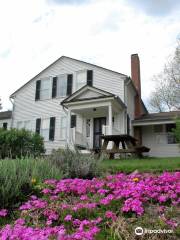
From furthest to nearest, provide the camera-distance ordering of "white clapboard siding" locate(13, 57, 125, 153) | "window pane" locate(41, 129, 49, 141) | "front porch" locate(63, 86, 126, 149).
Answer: "window pane" locate(41, 129, 49, 141) < "white clapboard siding" locate(13, 57, 125, 153) < "front porch" locate(63, 86, 126, 149)

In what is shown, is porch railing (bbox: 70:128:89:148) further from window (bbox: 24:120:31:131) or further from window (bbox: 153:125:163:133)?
window (bbox: 153:125:163:133)

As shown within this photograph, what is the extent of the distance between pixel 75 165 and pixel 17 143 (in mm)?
8542

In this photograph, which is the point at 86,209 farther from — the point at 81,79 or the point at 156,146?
the point at 81,79

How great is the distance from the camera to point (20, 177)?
17.1ft

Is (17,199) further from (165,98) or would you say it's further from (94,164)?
(165,98)

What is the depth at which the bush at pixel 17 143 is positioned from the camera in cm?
1424

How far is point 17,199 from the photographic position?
487 cm

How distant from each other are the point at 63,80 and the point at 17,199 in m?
17.2

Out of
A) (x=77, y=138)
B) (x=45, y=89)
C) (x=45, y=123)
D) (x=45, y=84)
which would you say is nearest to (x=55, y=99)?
(x=45, y=89)

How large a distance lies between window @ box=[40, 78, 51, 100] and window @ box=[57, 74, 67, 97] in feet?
2.71

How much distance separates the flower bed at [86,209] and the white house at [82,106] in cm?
1203

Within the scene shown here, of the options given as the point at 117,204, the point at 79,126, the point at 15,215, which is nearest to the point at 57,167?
the point at 15,215

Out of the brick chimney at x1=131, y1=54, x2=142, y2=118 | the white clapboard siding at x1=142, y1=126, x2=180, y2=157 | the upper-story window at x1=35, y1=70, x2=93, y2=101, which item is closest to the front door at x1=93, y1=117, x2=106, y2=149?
the upper-story window at x1=35, y1=70, x2=93, y2=101

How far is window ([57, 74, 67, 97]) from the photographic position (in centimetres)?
2122
